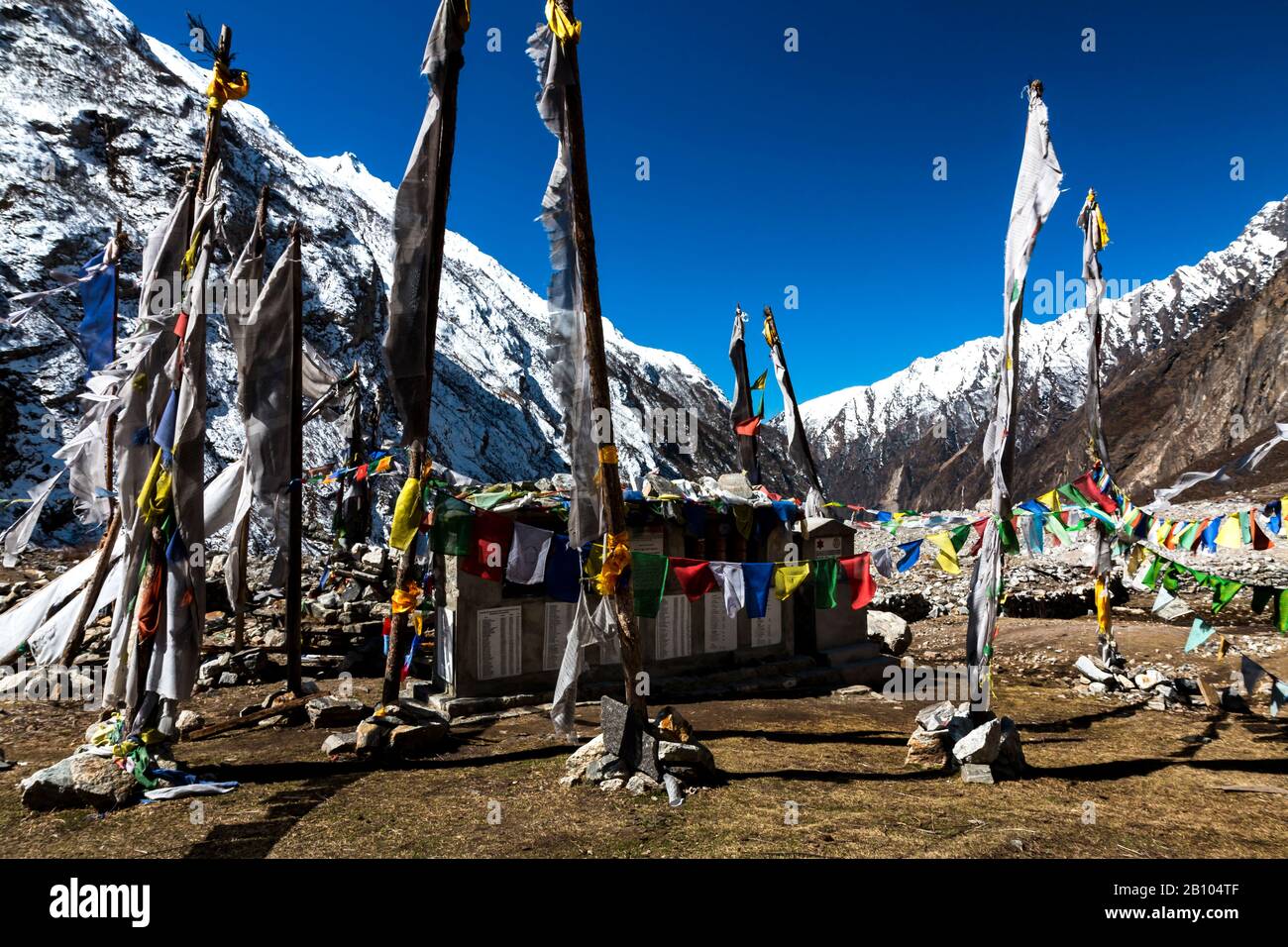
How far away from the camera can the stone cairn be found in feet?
22.8

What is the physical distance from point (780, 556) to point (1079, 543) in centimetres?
2555

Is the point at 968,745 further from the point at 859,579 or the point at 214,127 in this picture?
the point at 214,127

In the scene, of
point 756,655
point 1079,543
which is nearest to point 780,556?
point 756,655

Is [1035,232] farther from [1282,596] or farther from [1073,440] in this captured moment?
[1073,440]

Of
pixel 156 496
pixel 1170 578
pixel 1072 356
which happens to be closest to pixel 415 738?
pixel 156 496

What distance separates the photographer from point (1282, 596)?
7746mm

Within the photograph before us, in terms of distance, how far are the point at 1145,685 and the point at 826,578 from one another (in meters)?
5.46

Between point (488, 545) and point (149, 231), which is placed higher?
point (149, 231)

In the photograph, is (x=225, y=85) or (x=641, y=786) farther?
(x=225, y=85)

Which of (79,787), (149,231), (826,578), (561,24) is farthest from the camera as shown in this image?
(149,231)

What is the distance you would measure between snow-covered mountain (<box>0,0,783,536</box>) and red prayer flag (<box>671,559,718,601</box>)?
1737 cm

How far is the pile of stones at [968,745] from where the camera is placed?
7566mm

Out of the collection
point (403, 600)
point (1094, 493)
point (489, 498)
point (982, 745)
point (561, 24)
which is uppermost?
point (561, 24)

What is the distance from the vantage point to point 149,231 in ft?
140
